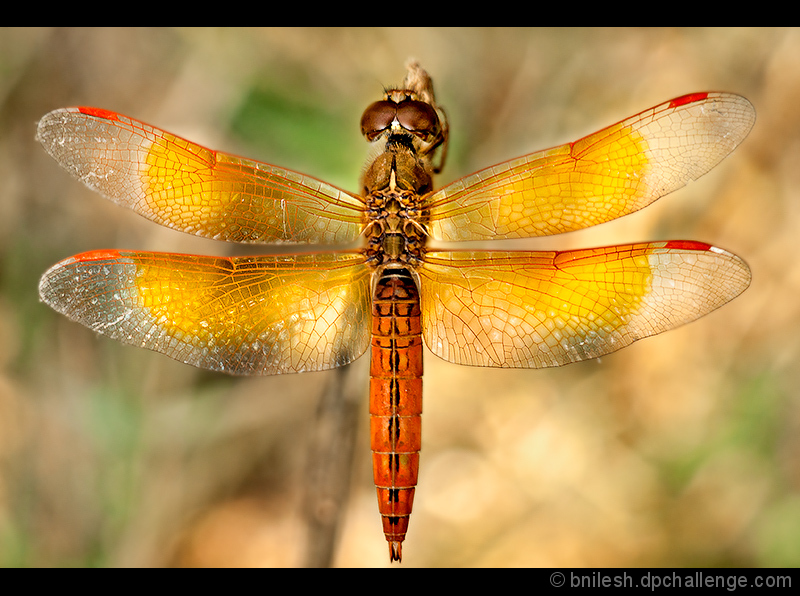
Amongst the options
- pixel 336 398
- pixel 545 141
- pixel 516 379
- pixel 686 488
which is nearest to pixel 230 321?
pixel 336 398

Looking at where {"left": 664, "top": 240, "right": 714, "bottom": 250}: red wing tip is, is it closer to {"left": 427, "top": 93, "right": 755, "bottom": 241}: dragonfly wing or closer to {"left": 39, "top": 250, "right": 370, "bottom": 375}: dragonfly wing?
{"left": 427, "top": 93, "right": 755, "bottom": 241}: dragonfly wing

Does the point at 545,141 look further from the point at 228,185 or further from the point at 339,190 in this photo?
the point at 228,185

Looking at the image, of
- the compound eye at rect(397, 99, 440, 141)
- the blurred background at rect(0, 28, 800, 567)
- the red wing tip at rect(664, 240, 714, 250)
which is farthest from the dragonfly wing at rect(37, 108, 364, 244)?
the red wing tip at rect(664, 240, 714, 250)

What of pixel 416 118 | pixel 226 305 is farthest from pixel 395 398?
pixel 416 118

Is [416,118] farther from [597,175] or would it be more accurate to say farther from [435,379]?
[435,379]

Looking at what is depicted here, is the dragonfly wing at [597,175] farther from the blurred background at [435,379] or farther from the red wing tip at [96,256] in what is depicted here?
the red wing tip at [96,256]

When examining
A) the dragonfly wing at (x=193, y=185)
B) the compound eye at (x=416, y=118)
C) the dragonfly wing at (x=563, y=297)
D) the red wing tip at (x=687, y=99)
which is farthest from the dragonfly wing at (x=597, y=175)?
the dragonfly wing at (x=193, y=185)
